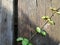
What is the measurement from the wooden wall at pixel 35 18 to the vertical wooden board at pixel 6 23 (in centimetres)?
10

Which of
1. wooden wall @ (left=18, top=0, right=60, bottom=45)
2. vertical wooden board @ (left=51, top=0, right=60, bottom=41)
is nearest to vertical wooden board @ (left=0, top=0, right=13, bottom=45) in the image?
wooden wall @ (left=18, top=0, right=60, bottom=45)

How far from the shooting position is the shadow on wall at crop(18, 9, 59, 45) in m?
2.27

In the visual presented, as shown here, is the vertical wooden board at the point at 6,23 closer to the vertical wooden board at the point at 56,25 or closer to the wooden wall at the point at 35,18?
the wooden wall at the point at 35,18

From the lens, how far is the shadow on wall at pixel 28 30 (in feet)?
7.45

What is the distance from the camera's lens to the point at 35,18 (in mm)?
2268

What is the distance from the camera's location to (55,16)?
2.28m

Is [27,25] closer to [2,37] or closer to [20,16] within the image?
[20,16]

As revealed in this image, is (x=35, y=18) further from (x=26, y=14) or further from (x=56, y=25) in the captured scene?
(x=56, y=25)

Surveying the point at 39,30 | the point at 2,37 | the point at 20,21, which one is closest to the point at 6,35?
the point at 2,37

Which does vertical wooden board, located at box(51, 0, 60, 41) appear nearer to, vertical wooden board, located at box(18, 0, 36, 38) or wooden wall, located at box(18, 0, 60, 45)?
wooden wall, located at box(18, 0, 60, 45)

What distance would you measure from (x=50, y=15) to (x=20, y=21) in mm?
338

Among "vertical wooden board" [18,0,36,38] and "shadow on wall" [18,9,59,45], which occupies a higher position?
"vertical wooden board" [18,0,36,38]

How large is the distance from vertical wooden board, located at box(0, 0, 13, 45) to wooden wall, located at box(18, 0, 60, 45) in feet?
0.32

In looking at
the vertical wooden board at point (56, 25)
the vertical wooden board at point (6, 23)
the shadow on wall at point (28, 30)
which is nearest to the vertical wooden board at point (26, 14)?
the shadow on wall at point (28, 30)
